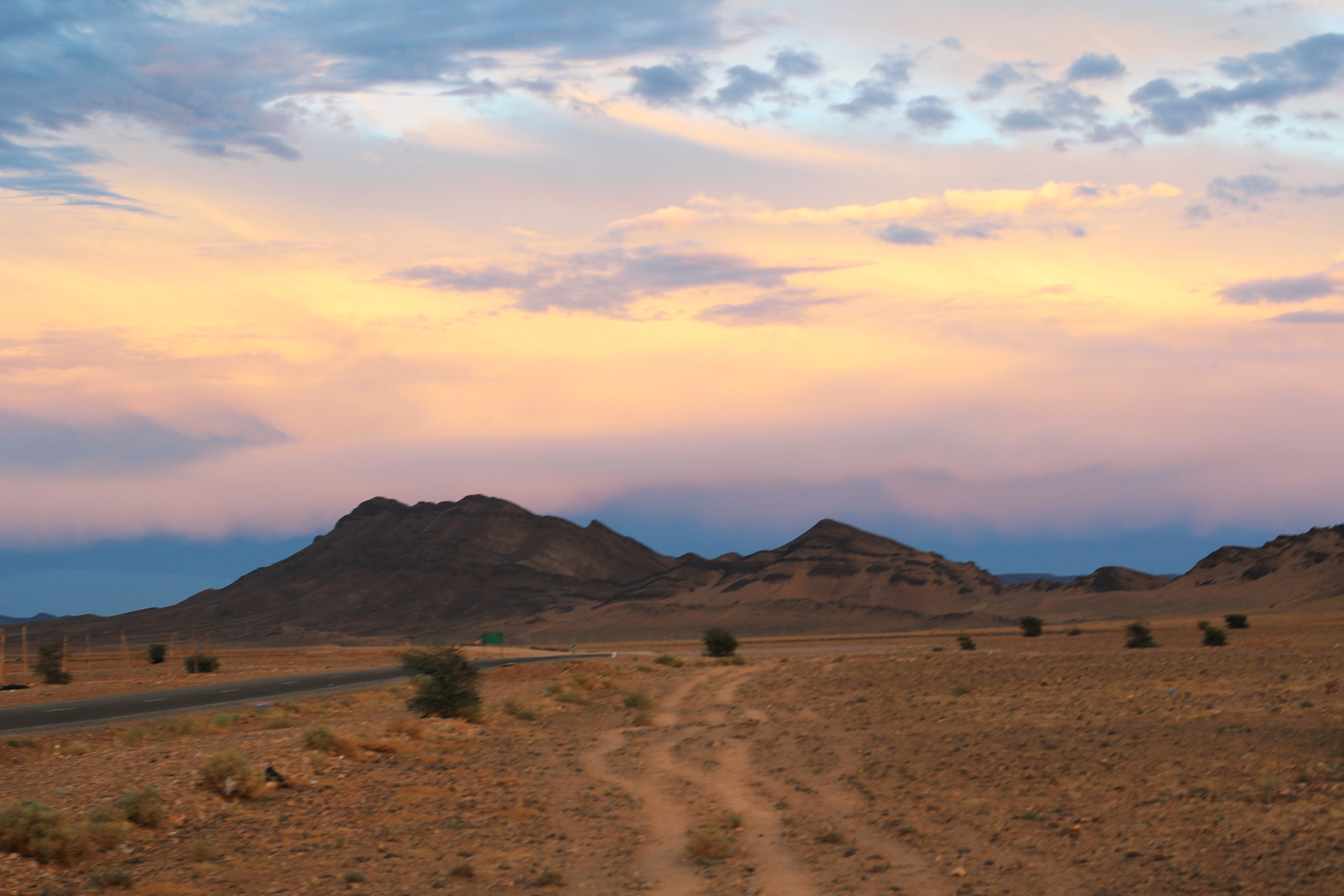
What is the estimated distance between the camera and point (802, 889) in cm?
1062

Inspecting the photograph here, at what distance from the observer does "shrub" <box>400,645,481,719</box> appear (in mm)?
25281

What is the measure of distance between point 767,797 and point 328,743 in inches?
300

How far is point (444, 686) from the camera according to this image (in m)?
25.6

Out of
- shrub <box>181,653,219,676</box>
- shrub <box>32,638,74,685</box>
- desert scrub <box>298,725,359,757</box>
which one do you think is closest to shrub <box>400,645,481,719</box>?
desert scrub <box>298,725,359,757</box>

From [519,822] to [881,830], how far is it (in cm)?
461

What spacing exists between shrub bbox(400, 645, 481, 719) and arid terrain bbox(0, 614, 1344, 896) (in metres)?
0.96

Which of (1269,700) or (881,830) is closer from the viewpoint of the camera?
(881,830)

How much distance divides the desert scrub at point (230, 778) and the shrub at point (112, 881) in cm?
376

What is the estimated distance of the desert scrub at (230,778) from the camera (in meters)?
14.7

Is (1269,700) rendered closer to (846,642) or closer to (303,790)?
(303,790)

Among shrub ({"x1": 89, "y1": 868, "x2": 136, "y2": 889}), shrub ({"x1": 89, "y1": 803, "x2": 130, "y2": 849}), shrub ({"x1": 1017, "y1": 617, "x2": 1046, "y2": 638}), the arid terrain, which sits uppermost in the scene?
shrub ({"x1": 89, "y1": 803, "x2": 130, "y2": 849})

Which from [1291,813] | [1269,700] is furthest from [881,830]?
[1269,700]

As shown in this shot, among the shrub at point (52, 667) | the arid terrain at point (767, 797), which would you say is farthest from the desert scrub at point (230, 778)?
the shrub at point (52, 667)

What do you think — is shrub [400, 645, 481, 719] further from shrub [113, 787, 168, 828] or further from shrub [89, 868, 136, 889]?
shrub [89, 868, 136, 889]
